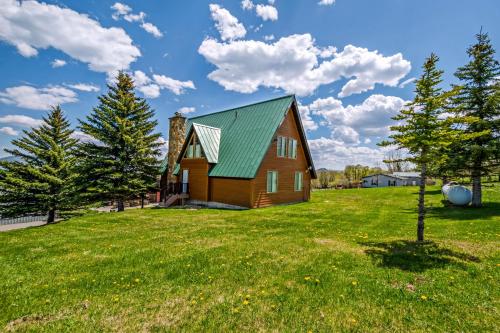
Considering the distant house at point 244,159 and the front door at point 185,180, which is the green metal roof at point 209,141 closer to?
the distant house at point 244,159

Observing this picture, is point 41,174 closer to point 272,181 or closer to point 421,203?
point 272,181

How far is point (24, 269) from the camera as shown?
602 cm

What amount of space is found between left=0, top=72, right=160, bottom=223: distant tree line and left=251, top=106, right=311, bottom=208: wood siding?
28.0ft

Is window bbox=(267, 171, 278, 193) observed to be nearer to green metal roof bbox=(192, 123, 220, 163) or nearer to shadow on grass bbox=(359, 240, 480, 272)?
green metal roof bbox=(192, 123, 220, 163)

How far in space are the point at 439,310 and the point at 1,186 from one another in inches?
815

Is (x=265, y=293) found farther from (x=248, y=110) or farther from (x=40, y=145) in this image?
(x=248, y=110)

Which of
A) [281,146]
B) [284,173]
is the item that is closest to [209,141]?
[281,146]

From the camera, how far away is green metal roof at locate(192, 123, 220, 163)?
787 inches

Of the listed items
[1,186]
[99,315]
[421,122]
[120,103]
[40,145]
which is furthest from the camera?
[120,103]

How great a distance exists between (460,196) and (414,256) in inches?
589

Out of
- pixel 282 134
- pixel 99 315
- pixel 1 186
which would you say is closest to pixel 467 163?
pixel 282 134

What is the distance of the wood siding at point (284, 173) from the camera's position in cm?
1870

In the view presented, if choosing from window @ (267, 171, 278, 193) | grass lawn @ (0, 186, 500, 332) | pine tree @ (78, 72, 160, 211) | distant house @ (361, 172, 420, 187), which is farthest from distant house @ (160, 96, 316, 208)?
distant house @ (361, 172, 420, 187)

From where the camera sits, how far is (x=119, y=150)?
18.6 m
